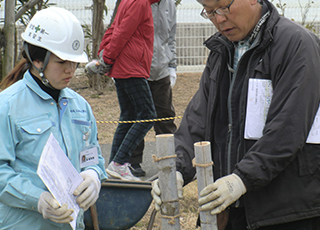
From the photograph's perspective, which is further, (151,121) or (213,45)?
(151,121)

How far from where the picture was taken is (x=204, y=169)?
1667 mm

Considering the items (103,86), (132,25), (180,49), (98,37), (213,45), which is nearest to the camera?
(213,45)

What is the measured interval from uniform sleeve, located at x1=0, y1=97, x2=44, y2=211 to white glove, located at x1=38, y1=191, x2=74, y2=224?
4cm

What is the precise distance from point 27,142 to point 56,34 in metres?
0.59

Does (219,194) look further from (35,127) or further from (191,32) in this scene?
(191,32)

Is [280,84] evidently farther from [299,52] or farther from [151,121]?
[151,121]

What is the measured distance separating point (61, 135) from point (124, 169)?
2.42 meters

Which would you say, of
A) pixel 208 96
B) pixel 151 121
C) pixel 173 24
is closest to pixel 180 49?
pixel 173 24

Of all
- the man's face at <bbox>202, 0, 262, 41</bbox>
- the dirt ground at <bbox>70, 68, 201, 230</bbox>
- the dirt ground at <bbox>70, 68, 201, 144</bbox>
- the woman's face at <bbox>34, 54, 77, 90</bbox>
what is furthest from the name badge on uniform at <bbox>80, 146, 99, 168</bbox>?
the dirt ground at <bbox>70, 68, 201, 144</bbox>

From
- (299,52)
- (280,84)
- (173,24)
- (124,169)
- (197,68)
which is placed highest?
(299,52)

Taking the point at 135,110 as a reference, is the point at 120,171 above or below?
below

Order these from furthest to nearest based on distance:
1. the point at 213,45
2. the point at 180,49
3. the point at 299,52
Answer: the point at 180,49, the point at 213,45, the point at 299,52

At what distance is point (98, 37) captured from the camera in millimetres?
9383

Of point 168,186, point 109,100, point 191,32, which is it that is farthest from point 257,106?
point 191,32
